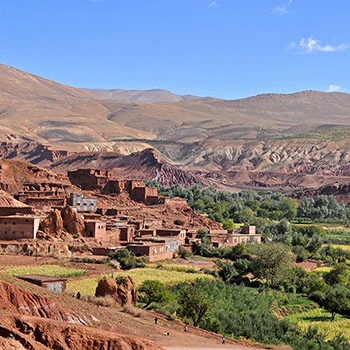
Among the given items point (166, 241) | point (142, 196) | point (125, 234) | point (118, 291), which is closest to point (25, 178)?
point (142, 196)

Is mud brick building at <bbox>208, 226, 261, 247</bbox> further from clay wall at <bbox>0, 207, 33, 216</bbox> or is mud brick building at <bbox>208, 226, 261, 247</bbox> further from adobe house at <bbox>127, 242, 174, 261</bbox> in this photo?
clay wall at <bbox>0, 207, 33, 216</bbox>

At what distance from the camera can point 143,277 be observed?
142ft

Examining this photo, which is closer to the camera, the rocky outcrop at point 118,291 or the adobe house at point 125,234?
the rocky outcrop at point 118,291

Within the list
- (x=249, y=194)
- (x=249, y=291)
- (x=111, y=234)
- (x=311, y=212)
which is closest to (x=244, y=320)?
(x=249, y=291)

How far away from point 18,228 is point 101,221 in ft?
27.2

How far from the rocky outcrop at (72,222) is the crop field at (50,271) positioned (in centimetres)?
824

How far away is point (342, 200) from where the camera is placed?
11912 cm

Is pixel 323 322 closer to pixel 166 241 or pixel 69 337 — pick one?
pixel 166 241

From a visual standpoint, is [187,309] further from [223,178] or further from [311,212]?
[223,178]

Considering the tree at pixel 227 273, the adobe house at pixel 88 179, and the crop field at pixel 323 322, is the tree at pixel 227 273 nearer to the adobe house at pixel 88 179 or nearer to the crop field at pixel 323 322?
the crop field at pixel 323 322

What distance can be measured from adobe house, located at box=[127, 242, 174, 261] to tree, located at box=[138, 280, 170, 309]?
13.5 m

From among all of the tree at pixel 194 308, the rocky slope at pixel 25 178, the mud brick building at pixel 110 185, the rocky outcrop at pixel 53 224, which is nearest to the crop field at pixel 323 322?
the tree at pixel 194 308

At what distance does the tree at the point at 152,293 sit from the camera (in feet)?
119

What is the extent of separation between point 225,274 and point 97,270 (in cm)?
855
